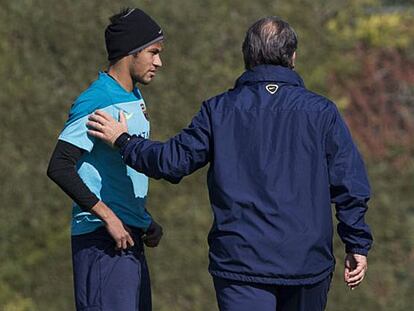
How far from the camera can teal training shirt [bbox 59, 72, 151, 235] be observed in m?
4.58

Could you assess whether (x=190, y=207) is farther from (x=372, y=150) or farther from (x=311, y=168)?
(x=311, y=168)

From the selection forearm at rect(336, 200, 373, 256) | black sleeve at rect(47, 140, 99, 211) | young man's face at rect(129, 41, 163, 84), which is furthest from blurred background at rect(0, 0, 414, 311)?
forearm at rect(336, 200, 373, 256)

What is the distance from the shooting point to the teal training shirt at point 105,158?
4.58m

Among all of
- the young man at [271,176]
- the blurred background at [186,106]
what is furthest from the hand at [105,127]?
the blurred background at [186,106]

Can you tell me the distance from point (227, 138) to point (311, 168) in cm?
Result: 31

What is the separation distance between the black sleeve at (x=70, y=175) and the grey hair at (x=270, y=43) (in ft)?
2.50

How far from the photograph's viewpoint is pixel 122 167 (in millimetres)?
4664

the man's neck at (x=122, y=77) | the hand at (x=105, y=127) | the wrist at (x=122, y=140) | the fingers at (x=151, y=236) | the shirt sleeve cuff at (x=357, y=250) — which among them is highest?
the man's neck at (x=122, y=77)

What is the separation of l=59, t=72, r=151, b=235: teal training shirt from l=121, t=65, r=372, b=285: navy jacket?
1.26 feet

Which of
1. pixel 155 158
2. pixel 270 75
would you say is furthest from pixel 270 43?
pixel 155 158

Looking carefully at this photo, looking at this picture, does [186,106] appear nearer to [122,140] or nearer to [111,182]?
[111,182]

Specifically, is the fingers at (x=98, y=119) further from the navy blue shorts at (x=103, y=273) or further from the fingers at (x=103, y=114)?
the navy blue shorts at (x=103, y=273)

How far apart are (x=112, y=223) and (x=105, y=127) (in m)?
0.36

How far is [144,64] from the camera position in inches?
187
